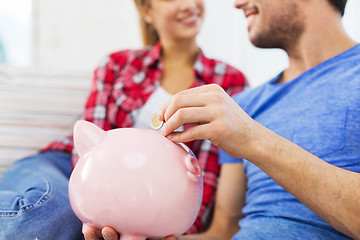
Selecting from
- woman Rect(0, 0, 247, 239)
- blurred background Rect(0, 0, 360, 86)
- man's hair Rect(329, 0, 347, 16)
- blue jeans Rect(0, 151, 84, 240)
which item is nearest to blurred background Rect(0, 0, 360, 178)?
blurred background Rect(0, 0, 360, 86)

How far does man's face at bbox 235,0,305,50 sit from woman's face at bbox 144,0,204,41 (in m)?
0.46

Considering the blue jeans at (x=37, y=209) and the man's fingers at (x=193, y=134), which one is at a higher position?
the man's fingers at (x=193, y=134)

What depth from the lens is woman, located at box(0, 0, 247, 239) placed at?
1.33 metres

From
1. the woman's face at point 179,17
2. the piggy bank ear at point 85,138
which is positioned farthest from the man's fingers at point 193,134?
the woman's face at point 179,17

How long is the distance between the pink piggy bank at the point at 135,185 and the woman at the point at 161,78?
56 centimetres

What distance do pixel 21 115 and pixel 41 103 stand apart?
9cm

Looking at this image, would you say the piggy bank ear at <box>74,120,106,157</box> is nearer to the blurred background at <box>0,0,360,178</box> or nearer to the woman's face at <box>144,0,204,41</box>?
the woman's face at <box>144,0,204,41</box>

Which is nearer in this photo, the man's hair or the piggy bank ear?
the piggy bank ear

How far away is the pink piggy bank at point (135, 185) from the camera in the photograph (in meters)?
0.62

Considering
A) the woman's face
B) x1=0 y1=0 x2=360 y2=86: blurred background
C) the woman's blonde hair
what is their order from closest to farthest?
the woman's face
the woman's blonde hair
x1=0 y1=0 x2=360 y2=86: blurred background

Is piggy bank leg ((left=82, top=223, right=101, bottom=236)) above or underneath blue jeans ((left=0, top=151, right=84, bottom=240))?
above

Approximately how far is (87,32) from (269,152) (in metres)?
2.19

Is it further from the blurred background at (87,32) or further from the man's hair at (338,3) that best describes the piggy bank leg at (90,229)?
the blurred background at (87,32)

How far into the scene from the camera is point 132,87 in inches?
55.6
